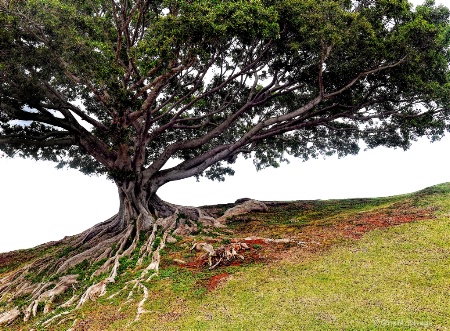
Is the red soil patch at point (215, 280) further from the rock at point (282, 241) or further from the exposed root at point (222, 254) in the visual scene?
the rock at point (282, 241)

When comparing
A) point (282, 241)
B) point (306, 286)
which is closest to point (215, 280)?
point (306, 286)

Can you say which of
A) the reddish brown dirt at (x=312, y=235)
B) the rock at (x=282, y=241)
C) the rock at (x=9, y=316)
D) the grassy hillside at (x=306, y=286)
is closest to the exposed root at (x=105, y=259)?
the rock at (x=9, y=316)

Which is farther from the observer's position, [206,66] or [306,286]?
[206,66]

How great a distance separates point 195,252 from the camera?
1271 cm

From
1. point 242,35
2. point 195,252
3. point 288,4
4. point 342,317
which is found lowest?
point 342,317

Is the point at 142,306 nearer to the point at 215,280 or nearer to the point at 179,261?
the point at 215,280

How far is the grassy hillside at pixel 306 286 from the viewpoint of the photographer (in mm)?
7484

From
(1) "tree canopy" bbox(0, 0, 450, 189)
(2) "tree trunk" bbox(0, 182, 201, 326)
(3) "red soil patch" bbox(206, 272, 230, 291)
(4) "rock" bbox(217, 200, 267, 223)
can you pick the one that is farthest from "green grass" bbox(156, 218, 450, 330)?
(4) "rock" bbox(217, 200, 267, 223)

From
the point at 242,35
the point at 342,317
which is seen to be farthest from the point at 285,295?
the point at 242,35

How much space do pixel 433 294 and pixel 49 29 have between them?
42.4 ft

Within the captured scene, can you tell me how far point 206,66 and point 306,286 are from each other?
10077 millimetres

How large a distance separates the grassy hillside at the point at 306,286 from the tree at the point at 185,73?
1.71 meters

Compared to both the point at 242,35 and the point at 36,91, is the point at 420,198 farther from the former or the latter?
the point at 36,91

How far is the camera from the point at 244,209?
810 inches
